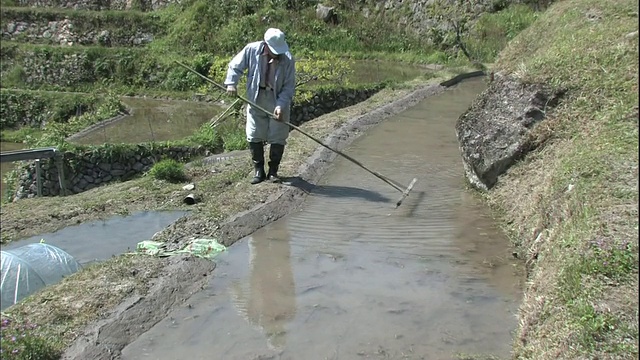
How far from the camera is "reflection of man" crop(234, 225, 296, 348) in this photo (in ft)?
15.5

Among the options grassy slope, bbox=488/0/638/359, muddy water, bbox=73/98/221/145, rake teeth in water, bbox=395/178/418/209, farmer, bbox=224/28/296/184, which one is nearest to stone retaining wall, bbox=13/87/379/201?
muddy water, bbox=73/98/221/145

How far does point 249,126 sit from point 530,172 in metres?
3.12

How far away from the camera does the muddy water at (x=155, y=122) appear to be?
53.1 feet

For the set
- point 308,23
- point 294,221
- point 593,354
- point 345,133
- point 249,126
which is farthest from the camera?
point 308,23

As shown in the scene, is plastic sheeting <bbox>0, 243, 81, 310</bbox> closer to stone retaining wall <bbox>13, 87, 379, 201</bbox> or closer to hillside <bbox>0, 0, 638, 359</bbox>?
hillside <bbox>0, 0, 638, 359</bbox>

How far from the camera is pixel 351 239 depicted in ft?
20.7

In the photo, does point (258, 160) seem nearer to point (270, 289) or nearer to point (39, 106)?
point (270, 289)

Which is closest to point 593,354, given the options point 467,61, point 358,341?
point 358,341

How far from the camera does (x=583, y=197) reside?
15.5ft

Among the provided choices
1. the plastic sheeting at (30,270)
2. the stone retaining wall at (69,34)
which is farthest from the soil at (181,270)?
the stone retaining wall at (69,34)

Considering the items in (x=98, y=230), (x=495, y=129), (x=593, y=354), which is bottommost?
(x=98, y=230)

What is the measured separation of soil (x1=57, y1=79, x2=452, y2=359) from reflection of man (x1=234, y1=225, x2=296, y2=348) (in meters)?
0.32

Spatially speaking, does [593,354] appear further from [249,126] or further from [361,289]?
[249,126]

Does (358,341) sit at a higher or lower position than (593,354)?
lower
